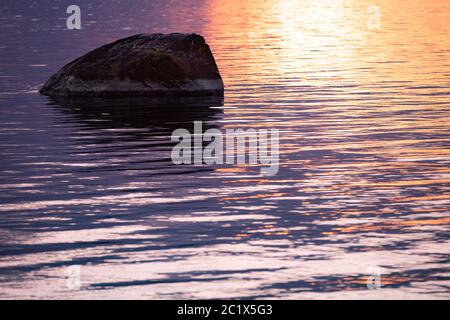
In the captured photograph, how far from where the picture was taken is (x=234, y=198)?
575 inches

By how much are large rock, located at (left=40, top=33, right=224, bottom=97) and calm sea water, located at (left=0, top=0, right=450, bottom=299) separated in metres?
0.73

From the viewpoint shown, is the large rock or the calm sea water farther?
the large rock

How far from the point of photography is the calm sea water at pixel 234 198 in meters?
10.7

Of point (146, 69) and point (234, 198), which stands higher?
point (146, 69)

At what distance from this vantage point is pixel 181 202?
14328 mm

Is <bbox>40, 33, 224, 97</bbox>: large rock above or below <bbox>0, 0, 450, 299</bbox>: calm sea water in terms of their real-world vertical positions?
above

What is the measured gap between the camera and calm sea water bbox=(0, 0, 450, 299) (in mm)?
10695

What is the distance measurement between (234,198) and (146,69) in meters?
13.3

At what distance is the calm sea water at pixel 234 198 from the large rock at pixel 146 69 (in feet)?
2.38

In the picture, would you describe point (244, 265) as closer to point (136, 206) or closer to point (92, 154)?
point (136, 206)

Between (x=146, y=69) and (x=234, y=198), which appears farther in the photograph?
(x=146, y=69)

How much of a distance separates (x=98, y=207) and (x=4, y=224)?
1239mm
